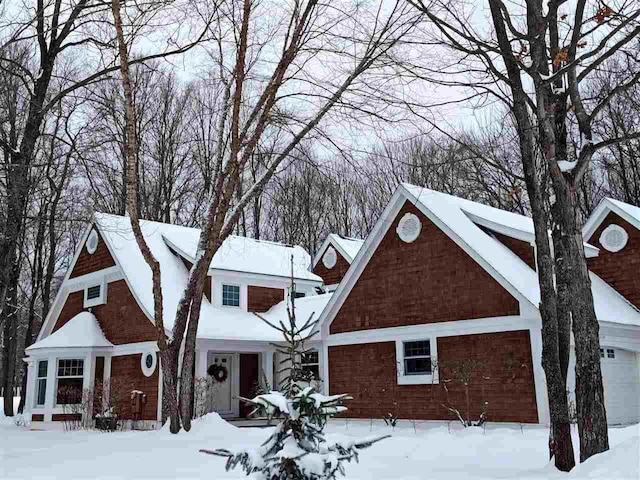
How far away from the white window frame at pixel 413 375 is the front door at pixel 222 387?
7.01m

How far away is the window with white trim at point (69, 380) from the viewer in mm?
18672

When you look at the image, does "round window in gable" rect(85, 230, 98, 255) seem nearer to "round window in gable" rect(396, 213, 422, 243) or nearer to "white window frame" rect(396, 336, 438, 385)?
"round window in gable" rect(396, 213, 422, 243)

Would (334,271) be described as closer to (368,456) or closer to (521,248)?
(521,248)

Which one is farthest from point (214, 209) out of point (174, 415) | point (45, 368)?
point (45, 368)

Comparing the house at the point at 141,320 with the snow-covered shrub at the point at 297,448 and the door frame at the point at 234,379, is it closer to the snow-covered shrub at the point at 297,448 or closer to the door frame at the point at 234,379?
the door frame at the point at 234,379

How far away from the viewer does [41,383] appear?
19.4m

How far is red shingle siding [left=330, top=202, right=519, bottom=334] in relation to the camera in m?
14.3

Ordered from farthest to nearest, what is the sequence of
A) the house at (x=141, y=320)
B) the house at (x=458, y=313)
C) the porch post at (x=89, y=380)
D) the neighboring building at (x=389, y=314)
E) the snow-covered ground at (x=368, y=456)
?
1. the porch post at (x=89, y=380)
2. the house at (x=141, y=320)
3. the neighboring building at (x=389, y=314)
4. the house at (x=458, y=313)
5. the snow-covered ground at (x=368, y=456)

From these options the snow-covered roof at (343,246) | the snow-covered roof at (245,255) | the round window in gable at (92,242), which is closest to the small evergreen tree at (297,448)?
the snow-covered roof at (245,255)

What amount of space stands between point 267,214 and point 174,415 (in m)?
23.9

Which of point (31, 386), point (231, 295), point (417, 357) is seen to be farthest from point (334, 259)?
point (31, 386)

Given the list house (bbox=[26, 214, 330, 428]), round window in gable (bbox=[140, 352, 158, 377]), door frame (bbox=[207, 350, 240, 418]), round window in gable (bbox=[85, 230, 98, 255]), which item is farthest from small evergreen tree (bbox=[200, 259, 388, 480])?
round window in gable (bbox=[85, 230, 98, 255])

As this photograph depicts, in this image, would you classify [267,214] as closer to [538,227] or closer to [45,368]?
[45,368]

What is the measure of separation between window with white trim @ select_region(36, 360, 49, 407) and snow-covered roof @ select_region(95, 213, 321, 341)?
13.3ft
